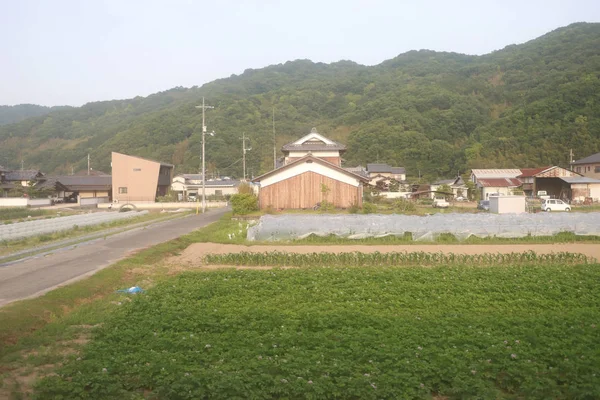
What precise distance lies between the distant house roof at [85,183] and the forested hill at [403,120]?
22748 millimetres

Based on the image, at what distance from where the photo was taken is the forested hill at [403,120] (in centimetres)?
6275

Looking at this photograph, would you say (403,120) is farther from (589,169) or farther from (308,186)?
(308,186)

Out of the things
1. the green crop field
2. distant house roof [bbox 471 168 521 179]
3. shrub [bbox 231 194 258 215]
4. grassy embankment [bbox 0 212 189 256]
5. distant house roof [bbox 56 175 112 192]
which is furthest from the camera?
distant house roof [bbox 56 175 112 192]

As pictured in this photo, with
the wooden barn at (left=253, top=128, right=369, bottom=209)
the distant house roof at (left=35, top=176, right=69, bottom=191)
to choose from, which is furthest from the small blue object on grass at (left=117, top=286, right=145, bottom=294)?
the distant house roof at (left=35, top=176, right=69, bottom=191)

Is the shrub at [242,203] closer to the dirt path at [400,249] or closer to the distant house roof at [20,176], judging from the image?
the dirt path at [400,249]

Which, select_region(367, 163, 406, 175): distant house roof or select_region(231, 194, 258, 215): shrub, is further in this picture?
select_region(367, 163, 406, 175): distant house roof

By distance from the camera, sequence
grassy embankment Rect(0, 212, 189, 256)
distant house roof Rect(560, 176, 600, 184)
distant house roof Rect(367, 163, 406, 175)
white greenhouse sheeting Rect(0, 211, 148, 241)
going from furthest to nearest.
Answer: distant house roof Rect(367, 163, 406, 175) → distant house roof Rect(560, 176, 600, 184) → white greenhouse sheeting Rect(0, 211, 148, 241) → grassy embankment Rect(0, 212, 189, 256)

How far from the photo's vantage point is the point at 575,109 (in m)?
A: 61.0

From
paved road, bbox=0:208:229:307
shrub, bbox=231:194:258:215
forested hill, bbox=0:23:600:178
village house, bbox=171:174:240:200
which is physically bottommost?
paved road, bbox=0:208:229:307

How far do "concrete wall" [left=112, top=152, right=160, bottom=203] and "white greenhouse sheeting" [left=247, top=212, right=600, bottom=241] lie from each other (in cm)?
3427

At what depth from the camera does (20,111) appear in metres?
162

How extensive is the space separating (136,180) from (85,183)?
8716 millimetres

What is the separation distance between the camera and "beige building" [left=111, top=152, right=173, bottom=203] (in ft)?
166

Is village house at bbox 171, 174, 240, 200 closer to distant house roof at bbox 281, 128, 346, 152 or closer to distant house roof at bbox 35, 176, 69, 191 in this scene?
distant house roof at bbox 35, 176, 69, 191
